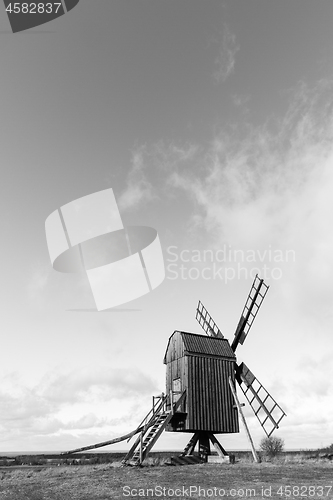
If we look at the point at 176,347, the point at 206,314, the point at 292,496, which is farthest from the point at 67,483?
the point at 206,314

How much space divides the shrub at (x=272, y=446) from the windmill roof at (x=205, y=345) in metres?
14.5

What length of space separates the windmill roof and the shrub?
47.4ft

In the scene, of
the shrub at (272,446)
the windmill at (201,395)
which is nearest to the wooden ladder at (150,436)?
the windmill at (201,395)

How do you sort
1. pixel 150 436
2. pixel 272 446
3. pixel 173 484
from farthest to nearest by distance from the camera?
pixel 272 446 → pixel 150 436 → pixel 173 484

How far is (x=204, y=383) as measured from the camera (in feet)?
81.4

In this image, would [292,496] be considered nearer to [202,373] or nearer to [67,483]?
[67,483]

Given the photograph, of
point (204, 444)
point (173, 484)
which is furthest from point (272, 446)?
point (173, 484)

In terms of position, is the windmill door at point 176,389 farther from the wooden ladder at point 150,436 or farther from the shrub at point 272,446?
the shrub at point 272,446

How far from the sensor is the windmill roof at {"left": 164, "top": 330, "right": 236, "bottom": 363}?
2525 cm

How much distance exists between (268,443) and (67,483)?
27.3m

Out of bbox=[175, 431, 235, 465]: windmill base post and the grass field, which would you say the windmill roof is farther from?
the grass field

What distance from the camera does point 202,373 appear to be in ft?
81.8

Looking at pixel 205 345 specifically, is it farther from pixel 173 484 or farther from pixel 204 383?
pixel 173 484

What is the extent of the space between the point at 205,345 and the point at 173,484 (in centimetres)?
1297
